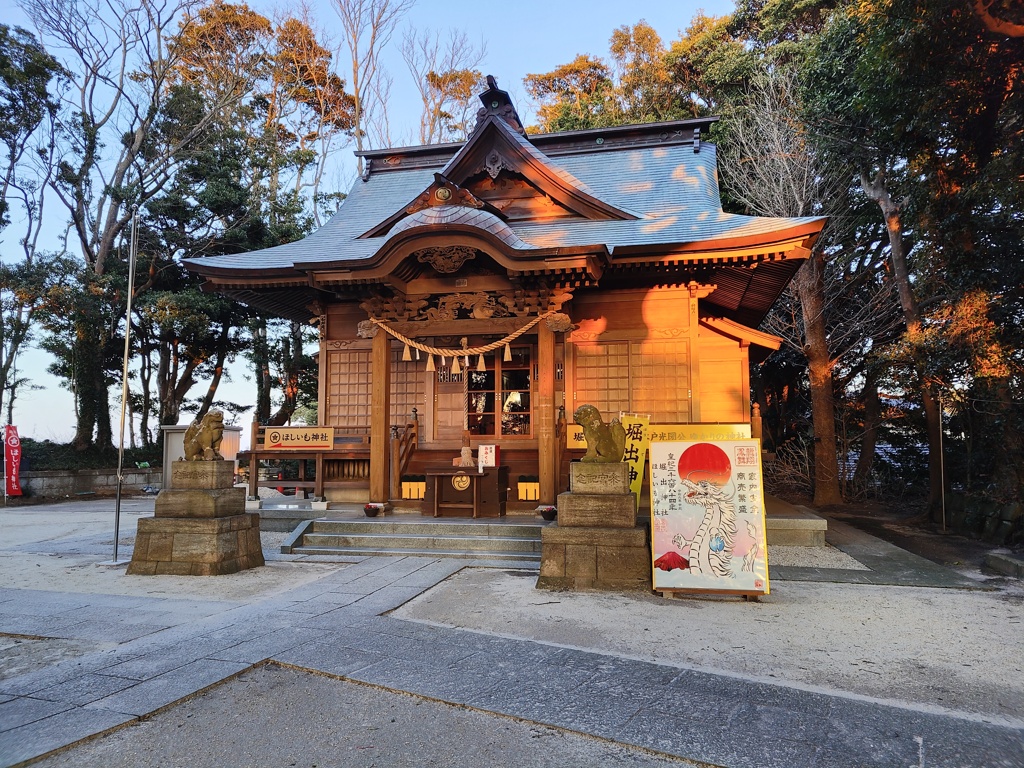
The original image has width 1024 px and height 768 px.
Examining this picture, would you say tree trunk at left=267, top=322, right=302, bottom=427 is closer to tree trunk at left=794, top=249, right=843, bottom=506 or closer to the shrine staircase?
the shrine staircase

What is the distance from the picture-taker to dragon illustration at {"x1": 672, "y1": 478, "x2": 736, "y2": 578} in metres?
5.77

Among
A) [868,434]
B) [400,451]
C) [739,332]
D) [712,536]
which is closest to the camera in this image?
[712,536]

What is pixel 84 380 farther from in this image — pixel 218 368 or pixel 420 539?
pixel 420 539

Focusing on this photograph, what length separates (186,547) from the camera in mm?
6988

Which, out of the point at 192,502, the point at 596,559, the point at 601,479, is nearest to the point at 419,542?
the point at 192,502

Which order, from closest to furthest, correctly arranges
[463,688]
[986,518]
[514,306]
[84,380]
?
1. [463,688]
2. [514,306]
3. [986,518]
4. [84,380]

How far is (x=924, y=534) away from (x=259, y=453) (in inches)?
484

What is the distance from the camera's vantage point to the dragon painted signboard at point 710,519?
5715 millimetres

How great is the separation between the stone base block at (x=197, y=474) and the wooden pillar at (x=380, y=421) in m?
2.89

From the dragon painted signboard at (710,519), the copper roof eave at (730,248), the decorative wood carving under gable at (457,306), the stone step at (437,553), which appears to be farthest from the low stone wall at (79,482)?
the dragon painted signboard at (710,519)

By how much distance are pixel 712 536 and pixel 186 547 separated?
589cm

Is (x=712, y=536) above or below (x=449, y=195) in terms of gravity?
below

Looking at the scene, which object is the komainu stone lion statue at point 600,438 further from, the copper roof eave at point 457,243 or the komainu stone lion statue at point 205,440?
the komainu stone lion statue at point 205,440

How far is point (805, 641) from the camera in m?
4.56
